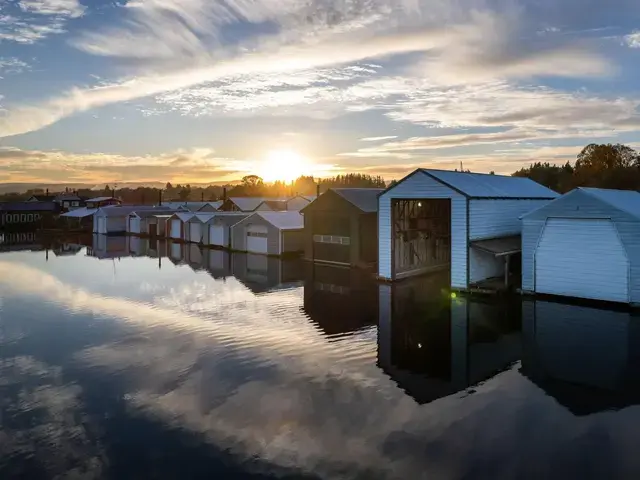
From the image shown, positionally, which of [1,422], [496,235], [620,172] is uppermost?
[620,172]

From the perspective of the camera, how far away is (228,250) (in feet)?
128

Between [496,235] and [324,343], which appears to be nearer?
[324,343]

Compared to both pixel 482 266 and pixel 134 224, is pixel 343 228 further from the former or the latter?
pixel 134 224

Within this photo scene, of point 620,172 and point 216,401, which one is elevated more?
point 620,172

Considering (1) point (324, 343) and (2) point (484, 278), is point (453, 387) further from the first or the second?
(2) point (484, 278)

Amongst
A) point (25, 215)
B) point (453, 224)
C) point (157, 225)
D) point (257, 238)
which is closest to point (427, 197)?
point (453, 224)

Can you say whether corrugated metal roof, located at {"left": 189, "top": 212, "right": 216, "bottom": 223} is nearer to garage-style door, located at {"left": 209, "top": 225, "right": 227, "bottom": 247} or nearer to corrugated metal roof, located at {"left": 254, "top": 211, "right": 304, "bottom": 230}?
garage-style door, located at {"left": 209, "top": 225, "right": 227, "bottom": 247}

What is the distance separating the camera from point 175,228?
1914 inches

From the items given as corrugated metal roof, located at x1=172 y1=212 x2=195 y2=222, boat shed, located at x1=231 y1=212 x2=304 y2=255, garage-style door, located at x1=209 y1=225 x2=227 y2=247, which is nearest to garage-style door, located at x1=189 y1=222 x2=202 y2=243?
corrugated metal roof, located at x1=172 y1=212 x2=195 y2=222

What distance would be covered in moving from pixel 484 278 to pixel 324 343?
10611 mm

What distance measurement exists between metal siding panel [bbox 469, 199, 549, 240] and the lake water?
3654mm

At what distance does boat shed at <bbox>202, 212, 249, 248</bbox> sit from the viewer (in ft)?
132

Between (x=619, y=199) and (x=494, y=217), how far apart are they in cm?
505

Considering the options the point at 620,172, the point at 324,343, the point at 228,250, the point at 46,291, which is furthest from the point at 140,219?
the point at 620,172
